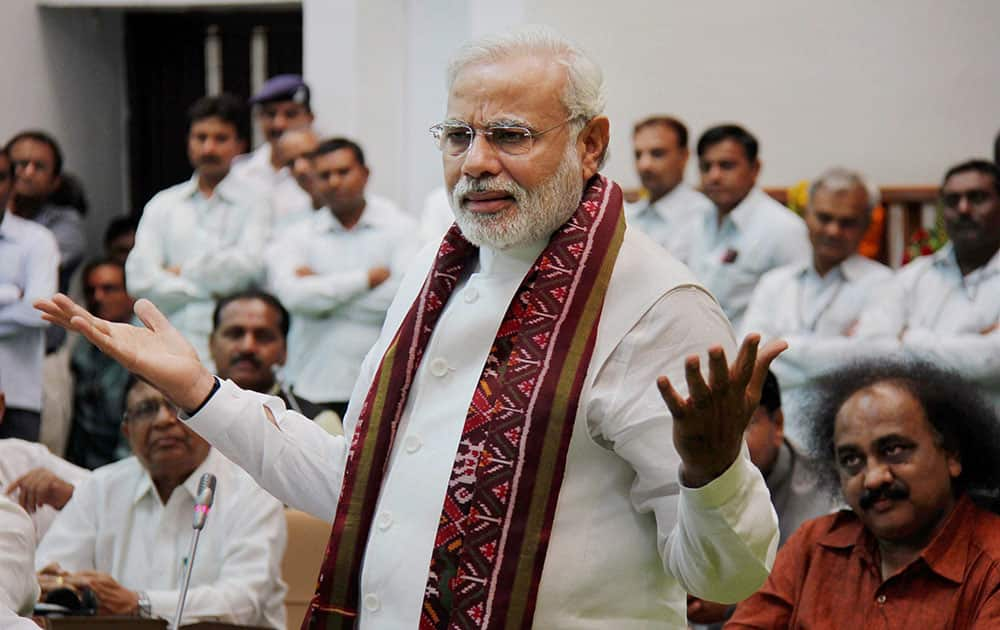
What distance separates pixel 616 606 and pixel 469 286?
652 millimetres

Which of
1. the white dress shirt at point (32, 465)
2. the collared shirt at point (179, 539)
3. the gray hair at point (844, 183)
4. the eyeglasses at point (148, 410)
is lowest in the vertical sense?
the collared shirt at point (179, 539)

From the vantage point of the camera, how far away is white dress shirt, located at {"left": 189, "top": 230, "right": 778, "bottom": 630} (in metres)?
2.64

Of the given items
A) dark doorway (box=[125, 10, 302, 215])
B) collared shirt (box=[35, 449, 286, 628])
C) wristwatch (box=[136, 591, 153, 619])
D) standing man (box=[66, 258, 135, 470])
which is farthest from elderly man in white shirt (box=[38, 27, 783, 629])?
dark doorway (box=[125, 10, 302, 215])

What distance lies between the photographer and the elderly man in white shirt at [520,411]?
2.75 meters

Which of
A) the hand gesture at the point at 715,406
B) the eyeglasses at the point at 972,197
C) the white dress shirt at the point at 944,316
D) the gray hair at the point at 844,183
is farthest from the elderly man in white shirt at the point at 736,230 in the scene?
the hand gesture at the point at 715,406

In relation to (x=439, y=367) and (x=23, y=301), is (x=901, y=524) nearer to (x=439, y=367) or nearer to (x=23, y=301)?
(x=439, y=367)

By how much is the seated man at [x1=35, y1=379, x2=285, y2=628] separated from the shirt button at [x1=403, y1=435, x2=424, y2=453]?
1808 millimetres

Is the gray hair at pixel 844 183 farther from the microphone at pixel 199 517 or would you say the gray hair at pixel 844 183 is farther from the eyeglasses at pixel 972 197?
the microphone at pixel 199 517

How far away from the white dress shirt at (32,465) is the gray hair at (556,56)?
9.24 ft

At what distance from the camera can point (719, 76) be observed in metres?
8.91

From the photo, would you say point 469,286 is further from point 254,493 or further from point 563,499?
point 254,493

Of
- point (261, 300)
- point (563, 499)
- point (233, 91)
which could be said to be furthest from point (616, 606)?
point (233, 91)

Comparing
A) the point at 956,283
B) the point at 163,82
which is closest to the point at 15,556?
the point at 956,283

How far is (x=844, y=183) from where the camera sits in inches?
245
